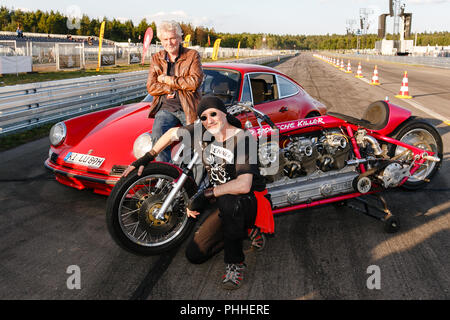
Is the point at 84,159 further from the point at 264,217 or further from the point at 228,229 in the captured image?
the point at 264,217

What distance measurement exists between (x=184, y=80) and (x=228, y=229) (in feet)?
6.05

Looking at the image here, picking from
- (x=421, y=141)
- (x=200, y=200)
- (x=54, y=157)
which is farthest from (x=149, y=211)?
(x=421, y=141)

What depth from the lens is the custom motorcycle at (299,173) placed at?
335cm

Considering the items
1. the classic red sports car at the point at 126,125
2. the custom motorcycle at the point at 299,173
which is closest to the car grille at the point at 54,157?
the classic red sports car at the point at 126,125

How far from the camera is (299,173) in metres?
3.96

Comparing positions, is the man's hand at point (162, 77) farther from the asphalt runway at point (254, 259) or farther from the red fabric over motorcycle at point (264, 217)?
the red fabric over motorcycle at point (264, 217)

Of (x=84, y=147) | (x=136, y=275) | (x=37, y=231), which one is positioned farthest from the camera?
(x=84, y=147)

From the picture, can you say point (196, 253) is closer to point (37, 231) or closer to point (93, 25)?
point (37, 231)

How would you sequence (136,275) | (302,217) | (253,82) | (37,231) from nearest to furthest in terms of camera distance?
(136,275), (37,231), (302,217), (253,82)

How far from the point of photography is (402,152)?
4598 millimetres

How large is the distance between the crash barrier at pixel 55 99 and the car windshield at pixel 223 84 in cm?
484

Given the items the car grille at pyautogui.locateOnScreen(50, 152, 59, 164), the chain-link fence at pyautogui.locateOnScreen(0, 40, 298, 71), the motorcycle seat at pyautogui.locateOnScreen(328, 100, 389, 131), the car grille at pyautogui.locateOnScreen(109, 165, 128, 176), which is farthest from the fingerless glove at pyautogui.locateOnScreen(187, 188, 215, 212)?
the chain-link fence at pyautogui.locateOnScreen(0, 40, 298, 71)
